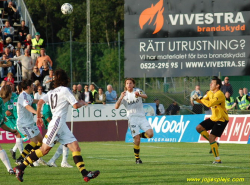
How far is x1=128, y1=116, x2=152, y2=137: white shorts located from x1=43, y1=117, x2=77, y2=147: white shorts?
4.19m

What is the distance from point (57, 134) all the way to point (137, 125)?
444 cm

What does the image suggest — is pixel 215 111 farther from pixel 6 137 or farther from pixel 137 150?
pixel 6 137

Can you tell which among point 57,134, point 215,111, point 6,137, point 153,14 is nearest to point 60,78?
point 57,134

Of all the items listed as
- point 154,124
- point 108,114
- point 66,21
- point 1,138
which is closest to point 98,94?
point 108,114

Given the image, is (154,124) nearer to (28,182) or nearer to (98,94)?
(98,94)

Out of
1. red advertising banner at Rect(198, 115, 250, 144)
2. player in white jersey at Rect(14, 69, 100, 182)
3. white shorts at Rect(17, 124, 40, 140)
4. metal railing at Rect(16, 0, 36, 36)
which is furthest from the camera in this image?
metal railing at Rect(16, 0, 36, 36)

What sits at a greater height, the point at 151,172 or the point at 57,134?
the point at 57,134

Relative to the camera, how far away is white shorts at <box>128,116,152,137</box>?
14.0 metres

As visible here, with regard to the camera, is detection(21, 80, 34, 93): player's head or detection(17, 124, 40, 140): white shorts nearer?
detection(21, 80, 34, 93): player's head

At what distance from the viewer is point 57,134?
995 centimetres

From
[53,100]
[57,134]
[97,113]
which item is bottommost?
[97,113]

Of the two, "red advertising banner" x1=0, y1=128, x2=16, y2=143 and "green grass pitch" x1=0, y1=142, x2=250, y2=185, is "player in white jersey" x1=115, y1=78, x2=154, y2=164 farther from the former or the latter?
"red advertising banner" x1=0, y1=128, x2=16, y2=143

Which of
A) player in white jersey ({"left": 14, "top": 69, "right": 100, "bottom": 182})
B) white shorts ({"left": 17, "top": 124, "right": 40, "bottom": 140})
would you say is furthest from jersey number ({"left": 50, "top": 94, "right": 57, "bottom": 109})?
white shorts ({"left": 17, "top": 124, "right": 40, "bottom": 140})

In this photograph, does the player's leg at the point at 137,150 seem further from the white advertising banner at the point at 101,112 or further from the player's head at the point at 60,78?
the white advertising banner at the point at 101,112
